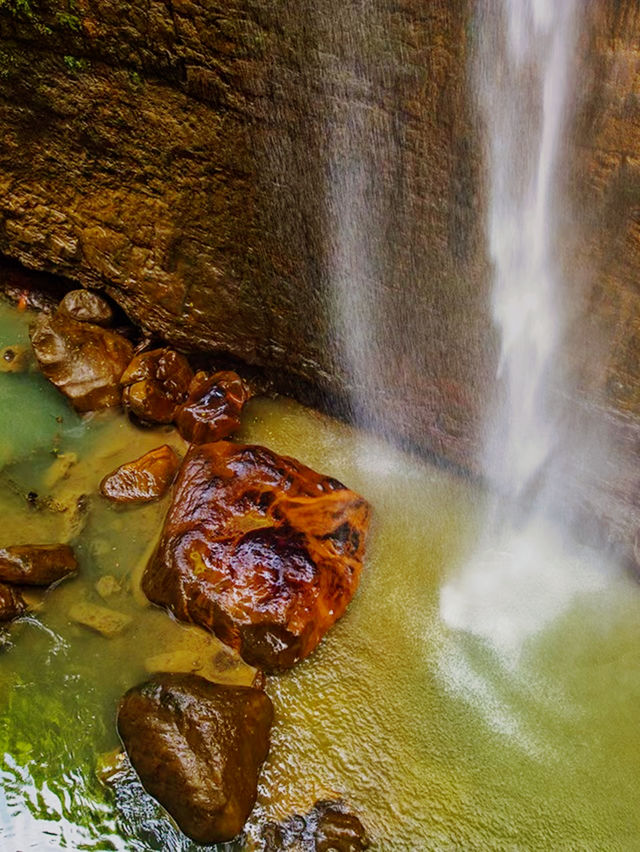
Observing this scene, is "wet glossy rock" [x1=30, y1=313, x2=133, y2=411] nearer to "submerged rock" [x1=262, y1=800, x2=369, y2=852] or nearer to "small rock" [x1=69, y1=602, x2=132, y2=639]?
"small rock" [x1=69, y1=602, x2=132, y2=639]

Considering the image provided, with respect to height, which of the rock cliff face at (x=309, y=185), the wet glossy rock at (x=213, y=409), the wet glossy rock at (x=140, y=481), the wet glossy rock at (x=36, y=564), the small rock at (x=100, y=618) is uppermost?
the rock cliff face at (x=309, y=185)

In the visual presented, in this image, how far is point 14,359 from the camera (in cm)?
511

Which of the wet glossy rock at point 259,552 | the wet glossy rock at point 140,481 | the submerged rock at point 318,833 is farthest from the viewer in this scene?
the wet glossy rock at point 140,481

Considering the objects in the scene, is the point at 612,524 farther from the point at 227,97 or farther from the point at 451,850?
the point at 227,97

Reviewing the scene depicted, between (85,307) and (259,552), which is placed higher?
(85,307)

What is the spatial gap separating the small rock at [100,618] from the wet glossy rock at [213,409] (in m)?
1.18

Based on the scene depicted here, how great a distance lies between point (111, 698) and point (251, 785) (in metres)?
0.83

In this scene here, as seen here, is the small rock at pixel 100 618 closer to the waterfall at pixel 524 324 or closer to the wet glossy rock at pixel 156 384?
the wet glossy rock at pixel 156 384

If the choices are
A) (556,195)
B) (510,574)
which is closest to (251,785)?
(510,574)

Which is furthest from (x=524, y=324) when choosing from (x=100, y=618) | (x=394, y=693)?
(x=100, y=618)

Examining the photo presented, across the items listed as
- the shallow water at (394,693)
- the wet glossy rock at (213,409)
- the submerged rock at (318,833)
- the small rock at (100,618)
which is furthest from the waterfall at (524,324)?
the small rock at (100,618)

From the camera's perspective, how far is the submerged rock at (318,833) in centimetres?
309

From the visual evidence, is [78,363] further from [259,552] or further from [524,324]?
[524,324]

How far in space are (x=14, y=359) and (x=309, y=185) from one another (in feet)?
8.44
